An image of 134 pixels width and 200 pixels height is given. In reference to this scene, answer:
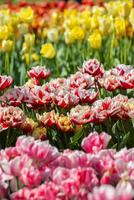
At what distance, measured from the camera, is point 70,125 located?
285 cm

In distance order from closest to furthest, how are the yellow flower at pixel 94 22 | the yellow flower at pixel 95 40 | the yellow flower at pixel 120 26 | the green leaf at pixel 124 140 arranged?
the green leaf at pixel 124 140 < the yellow flower at pixel 95 40 < the yellow flower at pixel 120 26 < the yellow flower at pixel 94 22

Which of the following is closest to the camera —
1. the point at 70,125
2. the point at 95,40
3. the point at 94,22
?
the point at 70,125

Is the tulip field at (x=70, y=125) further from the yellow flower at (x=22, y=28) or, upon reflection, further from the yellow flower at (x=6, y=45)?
the yellow flower at (x=22, y=28)

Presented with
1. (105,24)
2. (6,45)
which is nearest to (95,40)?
(105,24)

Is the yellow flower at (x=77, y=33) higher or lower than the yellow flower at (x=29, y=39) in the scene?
higher

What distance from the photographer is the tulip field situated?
A: 6.77ft

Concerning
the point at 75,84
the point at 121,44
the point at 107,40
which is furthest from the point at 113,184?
the point at 107,40

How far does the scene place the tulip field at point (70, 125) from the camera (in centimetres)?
206

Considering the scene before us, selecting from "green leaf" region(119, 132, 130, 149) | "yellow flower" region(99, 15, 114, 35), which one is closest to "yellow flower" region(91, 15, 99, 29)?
"yellow flower" region(99, 15, 114, 35)

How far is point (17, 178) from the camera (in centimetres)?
217

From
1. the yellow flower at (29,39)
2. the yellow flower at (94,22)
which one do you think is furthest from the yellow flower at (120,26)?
the yellow flower at (29,39)

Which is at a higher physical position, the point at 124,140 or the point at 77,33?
the point at 77,33

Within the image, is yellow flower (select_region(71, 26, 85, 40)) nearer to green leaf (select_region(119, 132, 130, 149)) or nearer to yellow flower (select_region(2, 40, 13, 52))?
yellow flower (select_region(2, 40, 13, 52))

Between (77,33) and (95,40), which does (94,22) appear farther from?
(95,40)
